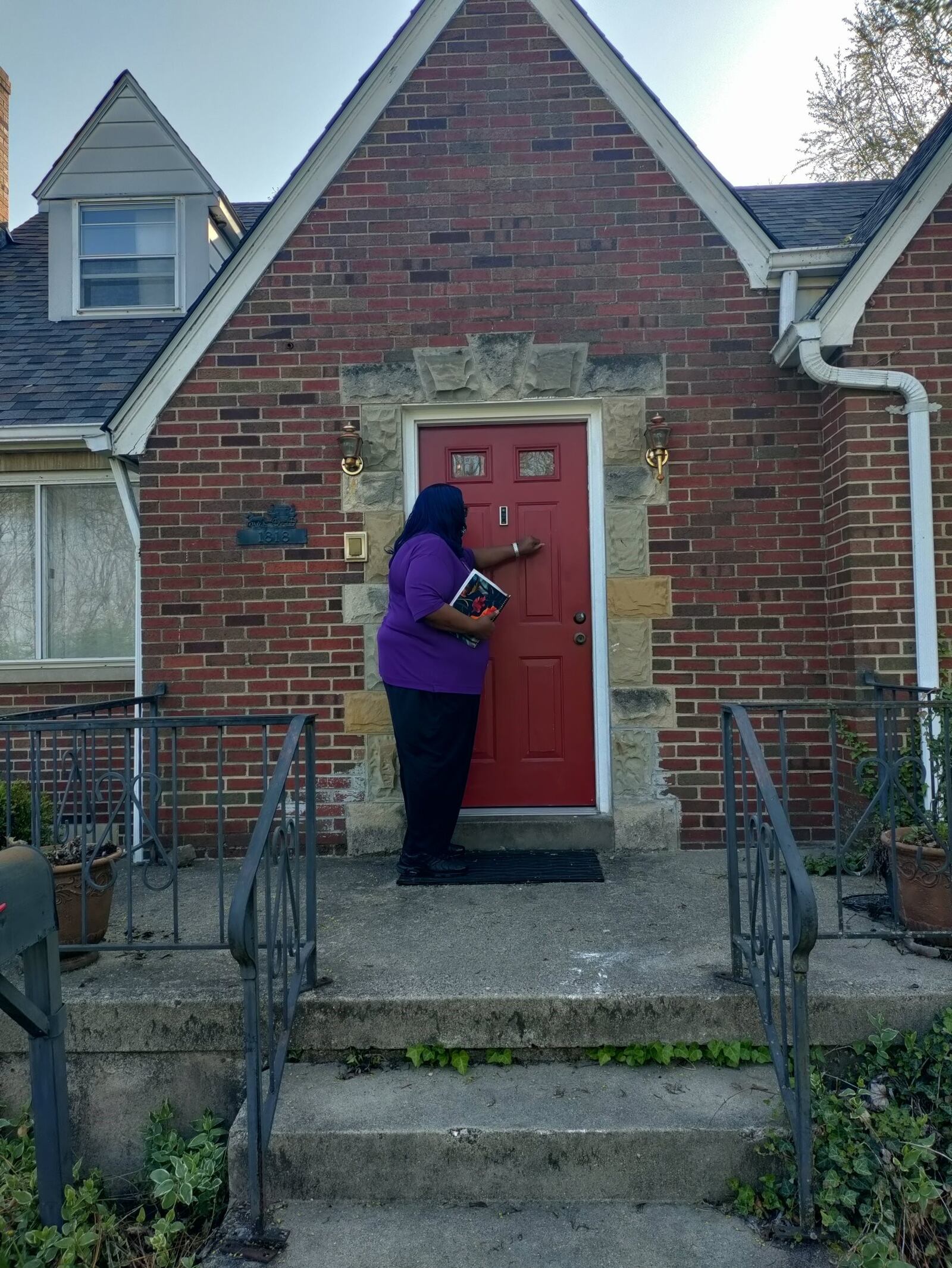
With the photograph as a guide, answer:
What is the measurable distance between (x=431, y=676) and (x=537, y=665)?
975 mm

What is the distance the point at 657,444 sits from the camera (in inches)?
206

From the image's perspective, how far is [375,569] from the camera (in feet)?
17.6

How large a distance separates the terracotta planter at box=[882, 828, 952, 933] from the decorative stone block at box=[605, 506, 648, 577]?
2.18m

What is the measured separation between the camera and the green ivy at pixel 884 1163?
2.57 meters

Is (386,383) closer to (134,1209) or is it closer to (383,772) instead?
(383,772)

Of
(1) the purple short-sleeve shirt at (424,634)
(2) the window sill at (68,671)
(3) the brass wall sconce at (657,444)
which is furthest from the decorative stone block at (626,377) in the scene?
(2) the window sill at (68,671)

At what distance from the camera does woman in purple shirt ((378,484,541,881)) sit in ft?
15.0

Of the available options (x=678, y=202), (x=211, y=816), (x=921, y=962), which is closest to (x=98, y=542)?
(x=211, y=816)

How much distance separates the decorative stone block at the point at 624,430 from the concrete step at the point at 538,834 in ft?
6.85

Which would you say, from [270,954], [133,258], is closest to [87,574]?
[133,258]

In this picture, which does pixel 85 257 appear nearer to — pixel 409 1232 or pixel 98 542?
pixel 98 542

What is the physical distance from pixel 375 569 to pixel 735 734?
223 centimetres

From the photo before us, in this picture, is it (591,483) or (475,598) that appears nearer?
(475,598)

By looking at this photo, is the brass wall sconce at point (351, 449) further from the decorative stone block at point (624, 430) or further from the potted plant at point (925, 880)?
the potted plant at point (925, 880)
